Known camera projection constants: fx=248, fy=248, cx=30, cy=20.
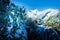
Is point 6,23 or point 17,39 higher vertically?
point 6,23

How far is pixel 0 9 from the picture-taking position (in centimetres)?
1070

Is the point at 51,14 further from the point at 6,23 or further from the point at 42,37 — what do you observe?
the point at 6,23

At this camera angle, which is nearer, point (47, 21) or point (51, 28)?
point (51, 28)

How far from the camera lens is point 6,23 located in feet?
35.4

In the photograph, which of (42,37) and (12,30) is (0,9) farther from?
(42,37)

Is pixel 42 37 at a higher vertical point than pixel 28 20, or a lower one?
lower

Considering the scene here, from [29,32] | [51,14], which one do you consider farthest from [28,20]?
[51,14]

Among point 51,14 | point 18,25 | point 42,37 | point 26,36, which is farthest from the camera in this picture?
point 51,14

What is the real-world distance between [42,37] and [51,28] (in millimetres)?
861

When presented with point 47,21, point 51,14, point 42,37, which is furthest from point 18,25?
point 51,14

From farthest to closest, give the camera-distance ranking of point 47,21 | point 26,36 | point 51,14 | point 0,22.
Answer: point 51,14 → point 47,21 → point 26,36 → point 0,22

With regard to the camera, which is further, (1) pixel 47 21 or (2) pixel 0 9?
(1) pixel 47 21

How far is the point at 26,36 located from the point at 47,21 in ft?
9.31

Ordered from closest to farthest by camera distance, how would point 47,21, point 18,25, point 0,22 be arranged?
point 0,22, point 18,25, point 47,21
